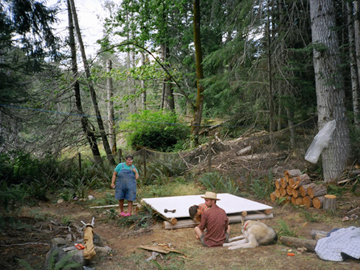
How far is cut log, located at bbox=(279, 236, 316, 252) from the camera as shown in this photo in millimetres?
Result: 4777

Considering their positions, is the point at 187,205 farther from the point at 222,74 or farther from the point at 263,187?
the point at 222,74

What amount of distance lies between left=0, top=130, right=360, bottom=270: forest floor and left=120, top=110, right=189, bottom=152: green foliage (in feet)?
26.5

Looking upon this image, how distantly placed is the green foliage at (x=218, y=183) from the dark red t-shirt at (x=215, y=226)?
159 inches

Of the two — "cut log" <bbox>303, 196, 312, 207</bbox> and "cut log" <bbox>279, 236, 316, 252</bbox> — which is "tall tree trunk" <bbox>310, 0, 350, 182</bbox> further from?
"cut log" <bbox>279, 236, 316, 252</bbox>

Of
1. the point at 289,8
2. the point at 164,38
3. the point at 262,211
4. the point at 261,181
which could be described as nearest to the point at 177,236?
the point at 262,211

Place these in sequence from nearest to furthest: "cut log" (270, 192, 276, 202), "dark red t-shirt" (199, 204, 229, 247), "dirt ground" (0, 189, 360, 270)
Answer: "dirt ground" (0, 189, 360, 270) < "dark red t-shirt" (199, 204, 229, 247) < "cut log" (270, 192, 276, 202)

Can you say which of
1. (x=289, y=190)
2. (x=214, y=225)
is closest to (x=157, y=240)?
(x=214, y=225)

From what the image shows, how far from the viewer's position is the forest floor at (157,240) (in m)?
4.34

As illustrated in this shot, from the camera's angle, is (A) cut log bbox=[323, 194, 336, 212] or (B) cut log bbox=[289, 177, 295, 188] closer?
(A) cut log bbox=[323, 194, 336, 212]

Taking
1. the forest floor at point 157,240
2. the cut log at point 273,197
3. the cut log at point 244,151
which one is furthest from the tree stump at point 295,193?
the cut log at point 244,151

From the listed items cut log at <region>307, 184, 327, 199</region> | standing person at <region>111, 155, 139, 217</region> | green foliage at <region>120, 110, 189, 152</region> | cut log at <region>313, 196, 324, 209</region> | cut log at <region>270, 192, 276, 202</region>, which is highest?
green foliage at <region>120, 110, 189, 152</region>

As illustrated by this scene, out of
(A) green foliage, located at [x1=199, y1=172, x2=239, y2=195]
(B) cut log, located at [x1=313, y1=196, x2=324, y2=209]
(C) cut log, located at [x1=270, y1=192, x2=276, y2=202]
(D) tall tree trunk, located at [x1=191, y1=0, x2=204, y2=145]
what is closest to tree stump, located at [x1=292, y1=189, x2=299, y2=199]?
(B) cut log, located at [x1=313, y1=196, x2=324, y2=209]

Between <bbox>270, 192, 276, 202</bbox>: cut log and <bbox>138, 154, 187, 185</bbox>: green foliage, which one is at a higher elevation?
<bbox>138, 154, 187, 185</bbox>: green foliage

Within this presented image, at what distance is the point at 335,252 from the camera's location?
170 inches
